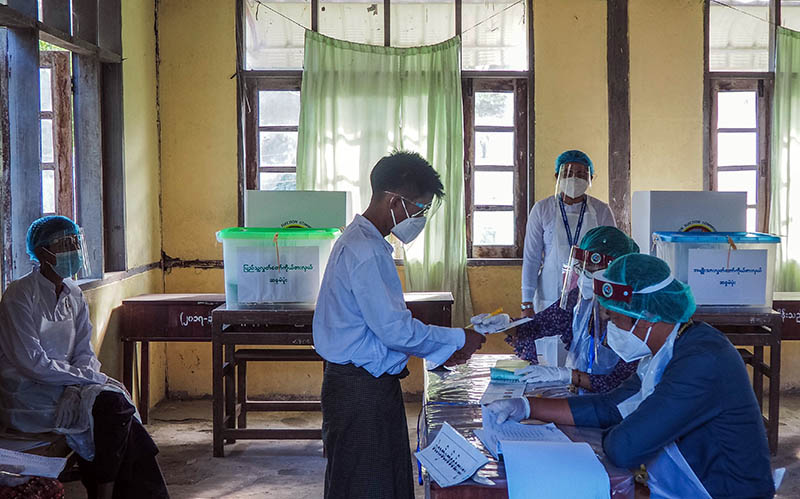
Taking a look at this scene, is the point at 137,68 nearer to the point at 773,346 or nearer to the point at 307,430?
the point at 307,430

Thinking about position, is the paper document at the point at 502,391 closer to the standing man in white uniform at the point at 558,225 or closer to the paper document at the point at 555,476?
the paper document at the point at 555,476

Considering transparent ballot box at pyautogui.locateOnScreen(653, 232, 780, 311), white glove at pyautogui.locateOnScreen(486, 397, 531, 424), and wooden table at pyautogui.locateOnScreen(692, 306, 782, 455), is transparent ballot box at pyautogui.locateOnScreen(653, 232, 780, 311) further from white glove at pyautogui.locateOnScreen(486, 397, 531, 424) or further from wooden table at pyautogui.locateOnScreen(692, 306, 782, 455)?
white glove at pyautogui.locateOnScreen(486, 397, 531, 424)

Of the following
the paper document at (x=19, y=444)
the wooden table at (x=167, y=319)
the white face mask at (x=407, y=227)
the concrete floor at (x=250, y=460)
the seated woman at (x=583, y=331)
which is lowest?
the concrete floor at (x=250, y=460)

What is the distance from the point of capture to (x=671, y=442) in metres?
2.00

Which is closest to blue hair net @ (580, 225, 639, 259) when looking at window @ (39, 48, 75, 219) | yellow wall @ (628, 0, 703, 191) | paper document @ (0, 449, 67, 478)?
paper document @ (0, 449, 67, 478)

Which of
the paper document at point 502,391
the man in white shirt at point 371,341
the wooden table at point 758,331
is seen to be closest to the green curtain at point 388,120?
the wooden table at point 758,331

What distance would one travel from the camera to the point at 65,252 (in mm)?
3213

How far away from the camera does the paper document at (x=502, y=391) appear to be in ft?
8.31

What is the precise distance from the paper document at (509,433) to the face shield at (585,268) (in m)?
0.73

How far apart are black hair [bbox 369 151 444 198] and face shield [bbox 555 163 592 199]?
1829 millimetres

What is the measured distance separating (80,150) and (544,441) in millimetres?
3347

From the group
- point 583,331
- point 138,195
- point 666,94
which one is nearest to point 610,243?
point 583,331

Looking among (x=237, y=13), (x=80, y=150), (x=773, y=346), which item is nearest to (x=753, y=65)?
(x=773, y=346)

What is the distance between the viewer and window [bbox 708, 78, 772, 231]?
536cm
